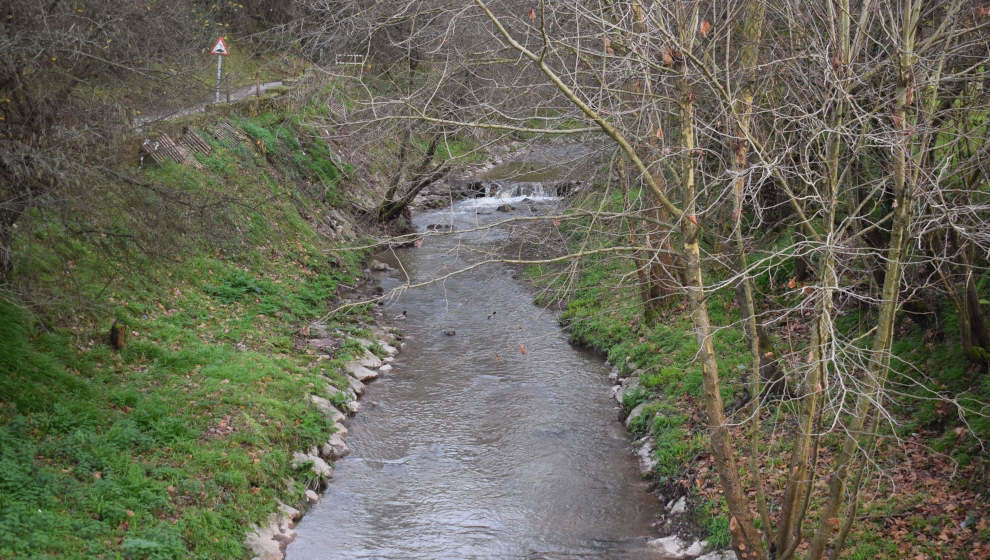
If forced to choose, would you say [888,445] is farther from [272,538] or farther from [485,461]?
[272,538]

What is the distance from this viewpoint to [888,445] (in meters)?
7.92

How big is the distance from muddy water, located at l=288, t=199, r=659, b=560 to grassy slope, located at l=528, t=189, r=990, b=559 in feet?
2.10

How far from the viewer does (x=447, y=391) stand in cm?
1237

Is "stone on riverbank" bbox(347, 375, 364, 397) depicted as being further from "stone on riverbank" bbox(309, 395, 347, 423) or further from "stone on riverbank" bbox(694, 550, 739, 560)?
"stone on riverbank" bbox(694, 550, 739, 560)

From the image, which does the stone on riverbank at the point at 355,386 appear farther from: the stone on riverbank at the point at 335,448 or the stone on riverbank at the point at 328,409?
the stone on riverbank at the point at 335,448

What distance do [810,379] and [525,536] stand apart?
384cm

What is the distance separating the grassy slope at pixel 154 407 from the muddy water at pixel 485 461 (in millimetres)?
858

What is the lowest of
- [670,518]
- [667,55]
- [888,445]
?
[670,518]

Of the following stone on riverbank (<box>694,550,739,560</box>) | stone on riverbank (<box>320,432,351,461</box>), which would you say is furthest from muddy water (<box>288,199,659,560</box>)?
stone on riverbank (<box>694,550,739,560</box>)

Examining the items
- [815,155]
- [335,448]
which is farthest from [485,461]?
[815,155]

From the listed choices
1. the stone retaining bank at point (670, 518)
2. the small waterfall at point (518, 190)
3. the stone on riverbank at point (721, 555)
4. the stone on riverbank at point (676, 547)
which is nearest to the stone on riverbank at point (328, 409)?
the stone retaining bank at point (670, 518)

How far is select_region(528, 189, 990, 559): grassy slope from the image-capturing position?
6645 mm

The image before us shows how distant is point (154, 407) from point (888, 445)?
26.2 feet

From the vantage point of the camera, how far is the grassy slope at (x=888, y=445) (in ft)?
21.8
